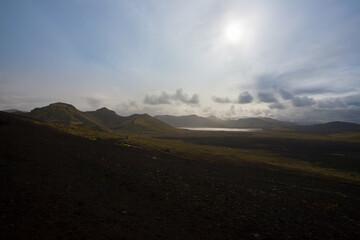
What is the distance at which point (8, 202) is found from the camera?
9773 millimetres

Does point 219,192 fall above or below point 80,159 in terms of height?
below

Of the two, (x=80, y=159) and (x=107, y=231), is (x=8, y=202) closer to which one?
(x=107, y=231)

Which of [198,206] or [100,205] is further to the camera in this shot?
[198,206]

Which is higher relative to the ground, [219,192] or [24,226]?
[24,226]

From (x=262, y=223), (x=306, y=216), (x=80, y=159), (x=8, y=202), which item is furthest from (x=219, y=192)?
(x=80, y=159)

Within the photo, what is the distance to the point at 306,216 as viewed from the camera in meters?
13.6

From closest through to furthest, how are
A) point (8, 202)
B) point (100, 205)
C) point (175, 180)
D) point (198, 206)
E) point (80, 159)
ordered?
point (8, 202) < point (100, 205) < point (198, 206) < point (175, 180) < point (80, 159)

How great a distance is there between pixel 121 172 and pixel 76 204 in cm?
849

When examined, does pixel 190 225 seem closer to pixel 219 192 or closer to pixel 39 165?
pixel 219 192

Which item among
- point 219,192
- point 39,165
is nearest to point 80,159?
point 39,165

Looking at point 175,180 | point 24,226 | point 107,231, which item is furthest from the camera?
point 175,180

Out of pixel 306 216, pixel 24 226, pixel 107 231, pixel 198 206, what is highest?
pixel 24 226

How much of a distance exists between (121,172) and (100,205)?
26.6 ft

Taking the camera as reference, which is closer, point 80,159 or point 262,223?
point 262,223
